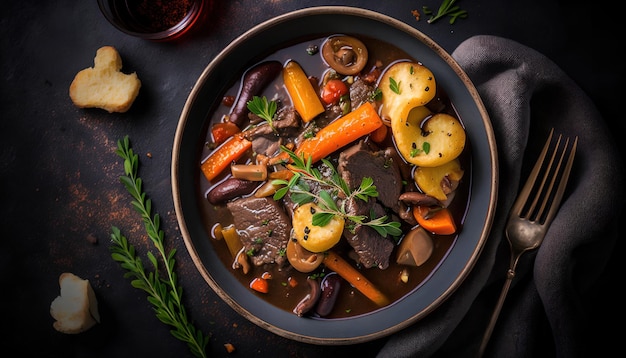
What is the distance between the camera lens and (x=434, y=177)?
2.87 meters

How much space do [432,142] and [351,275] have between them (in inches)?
33.5

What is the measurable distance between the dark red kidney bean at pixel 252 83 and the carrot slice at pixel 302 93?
Answer: 0.25 ft

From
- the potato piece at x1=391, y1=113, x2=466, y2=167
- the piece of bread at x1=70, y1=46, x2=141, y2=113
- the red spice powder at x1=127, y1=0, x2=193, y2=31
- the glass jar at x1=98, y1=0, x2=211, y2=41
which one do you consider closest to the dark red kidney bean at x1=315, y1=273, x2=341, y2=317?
the potato piece at x1=391, y1=113, x2=466, y2=167

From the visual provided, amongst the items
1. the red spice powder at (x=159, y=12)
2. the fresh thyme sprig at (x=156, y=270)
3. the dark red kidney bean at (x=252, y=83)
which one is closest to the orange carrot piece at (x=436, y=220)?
the dark red kidney bean at (x=252, y=83)

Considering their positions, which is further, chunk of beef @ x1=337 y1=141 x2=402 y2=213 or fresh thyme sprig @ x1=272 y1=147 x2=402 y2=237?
chunk of beef @ x1=337 y1=141 x2=402 y2=213

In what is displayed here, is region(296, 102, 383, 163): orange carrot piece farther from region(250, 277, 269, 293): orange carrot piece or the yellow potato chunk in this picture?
region(250, 277, 269, 293): orange carrot piece

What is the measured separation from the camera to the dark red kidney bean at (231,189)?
2941 mm

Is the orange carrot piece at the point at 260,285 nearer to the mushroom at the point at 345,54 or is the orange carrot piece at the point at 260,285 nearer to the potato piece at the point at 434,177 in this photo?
the potato piece at the point at 434,177

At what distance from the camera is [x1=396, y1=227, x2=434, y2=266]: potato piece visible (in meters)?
2.93

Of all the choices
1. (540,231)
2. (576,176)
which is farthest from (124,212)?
(576,176)

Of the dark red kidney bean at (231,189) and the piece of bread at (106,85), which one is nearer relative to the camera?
the dark red kidney bean at (231,189)

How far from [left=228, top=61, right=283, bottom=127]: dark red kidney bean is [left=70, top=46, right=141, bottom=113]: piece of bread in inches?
27.0

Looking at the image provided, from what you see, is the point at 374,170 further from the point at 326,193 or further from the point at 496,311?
the point at 496,311

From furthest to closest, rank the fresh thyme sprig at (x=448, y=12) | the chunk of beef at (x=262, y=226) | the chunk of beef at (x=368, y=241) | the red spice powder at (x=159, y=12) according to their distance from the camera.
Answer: the red spice powder at (x=159, y=12), the fresh thyme sprig at (x=448, y=12), the chunk of beef at (x=262, y=226), the chunk of beef at (x=368, y=241)
